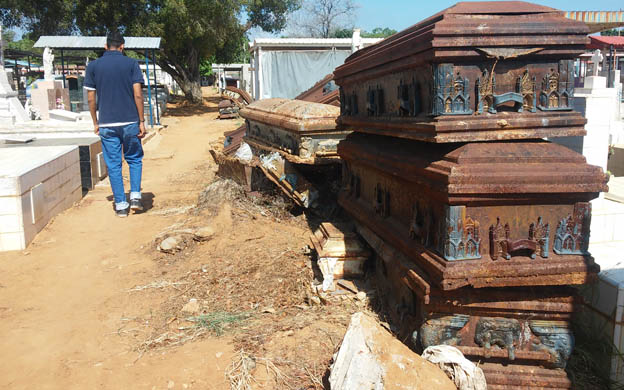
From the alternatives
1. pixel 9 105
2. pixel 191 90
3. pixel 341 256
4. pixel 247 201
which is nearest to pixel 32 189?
pixel 247 201

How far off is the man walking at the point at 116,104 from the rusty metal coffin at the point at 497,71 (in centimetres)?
392

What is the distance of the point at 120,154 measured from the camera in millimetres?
5816

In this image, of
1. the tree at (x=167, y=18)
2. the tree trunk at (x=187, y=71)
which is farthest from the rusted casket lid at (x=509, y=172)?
the tree trunk at (x=187, y=71)

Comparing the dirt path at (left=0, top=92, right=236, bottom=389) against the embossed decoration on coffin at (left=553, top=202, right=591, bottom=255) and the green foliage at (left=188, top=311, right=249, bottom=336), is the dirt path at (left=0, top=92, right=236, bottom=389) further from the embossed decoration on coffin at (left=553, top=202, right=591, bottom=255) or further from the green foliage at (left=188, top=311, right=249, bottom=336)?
the embossed decoration on coffin at (left=553, top=202, right=591, bottom=255)

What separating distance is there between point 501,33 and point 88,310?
324cm

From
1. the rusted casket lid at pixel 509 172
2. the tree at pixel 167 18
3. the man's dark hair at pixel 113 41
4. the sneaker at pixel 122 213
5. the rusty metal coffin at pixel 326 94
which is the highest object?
the tree at pixel 167 18

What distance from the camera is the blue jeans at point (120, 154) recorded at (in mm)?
5734

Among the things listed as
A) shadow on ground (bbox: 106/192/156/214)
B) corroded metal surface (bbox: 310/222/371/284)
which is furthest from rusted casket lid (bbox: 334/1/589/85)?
shadow on ground (bbox: 106/192/156/214)

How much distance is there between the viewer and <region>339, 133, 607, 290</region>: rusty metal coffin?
2.46m

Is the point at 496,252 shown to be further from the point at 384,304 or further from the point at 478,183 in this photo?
the point at 384,304

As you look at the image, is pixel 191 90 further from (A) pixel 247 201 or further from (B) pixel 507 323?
(B) pixel 507 323

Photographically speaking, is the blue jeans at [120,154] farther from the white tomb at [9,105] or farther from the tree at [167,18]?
the tree at [167,18]

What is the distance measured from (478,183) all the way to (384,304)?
51.6 inches

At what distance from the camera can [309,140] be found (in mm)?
5227
